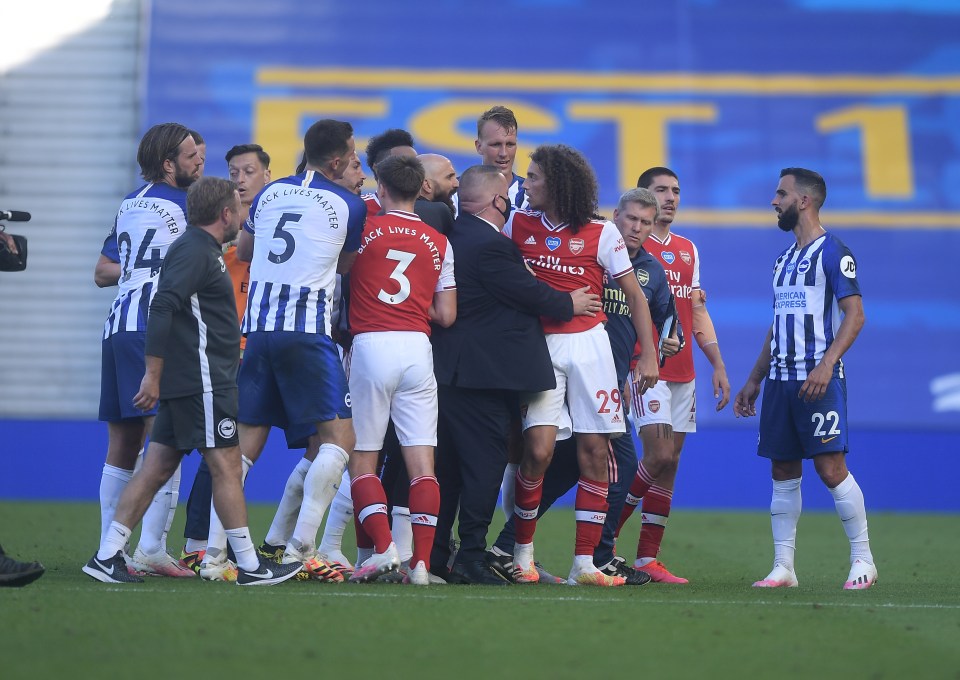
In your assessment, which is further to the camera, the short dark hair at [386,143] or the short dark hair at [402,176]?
the short dark hair at [386,143]

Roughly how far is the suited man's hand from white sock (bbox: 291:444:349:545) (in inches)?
49.1

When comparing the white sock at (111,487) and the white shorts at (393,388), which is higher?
the white shorts at (393,388)

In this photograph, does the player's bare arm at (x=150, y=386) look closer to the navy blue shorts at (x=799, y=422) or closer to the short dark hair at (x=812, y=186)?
the navy blue shorts at (x=799, y=422)

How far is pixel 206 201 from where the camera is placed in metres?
5.07

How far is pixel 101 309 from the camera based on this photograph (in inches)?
556

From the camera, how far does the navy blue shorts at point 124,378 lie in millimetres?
5590

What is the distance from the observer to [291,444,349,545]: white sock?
16.9 feet

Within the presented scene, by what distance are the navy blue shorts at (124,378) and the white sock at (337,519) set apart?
0.91 m

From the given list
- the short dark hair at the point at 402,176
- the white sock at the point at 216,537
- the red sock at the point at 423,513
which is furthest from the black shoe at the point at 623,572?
the short dark hair at the point at 402,176


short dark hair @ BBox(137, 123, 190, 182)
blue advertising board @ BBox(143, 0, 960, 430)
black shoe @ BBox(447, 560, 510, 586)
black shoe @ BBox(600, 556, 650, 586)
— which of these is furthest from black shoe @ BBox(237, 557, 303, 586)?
blue advertising board @ BBox(143, 0, 960, 430)

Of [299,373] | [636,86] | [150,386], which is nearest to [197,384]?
[150,386]

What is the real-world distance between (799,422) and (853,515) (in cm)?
50

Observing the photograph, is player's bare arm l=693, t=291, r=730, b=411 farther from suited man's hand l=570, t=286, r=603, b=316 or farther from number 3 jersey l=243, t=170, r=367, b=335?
number 3 jersey l=243, t=170, r=367, b=335

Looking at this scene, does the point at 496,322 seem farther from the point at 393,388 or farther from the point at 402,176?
the point at 402,176
